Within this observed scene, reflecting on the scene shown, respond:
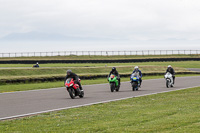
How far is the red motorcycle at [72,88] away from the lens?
19453 mm

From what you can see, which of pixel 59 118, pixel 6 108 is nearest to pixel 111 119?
pixel 59 118

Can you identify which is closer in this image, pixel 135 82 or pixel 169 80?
pixel 135 82

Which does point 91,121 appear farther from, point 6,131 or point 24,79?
point 24,79

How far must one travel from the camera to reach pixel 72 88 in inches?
771

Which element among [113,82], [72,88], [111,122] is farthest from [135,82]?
[111,122]

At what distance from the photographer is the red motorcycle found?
1945 centimetres

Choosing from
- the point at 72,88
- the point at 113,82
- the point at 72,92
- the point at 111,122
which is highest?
the point at 113,82

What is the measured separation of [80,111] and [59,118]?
189 centimetres

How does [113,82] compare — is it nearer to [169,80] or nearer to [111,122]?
[169,80]

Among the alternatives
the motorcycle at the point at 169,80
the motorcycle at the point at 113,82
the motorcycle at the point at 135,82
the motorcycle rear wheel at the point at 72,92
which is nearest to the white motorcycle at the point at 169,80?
the motorcycle at the point at 169,80

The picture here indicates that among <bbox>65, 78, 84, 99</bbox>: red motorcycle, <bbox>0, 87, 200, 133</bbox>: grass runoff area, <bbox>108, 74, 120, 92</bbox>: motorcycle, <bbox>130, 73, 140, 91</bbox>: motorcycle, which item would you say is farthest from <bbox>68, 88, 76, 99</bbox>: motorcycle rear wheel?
<bbox>130, 73, 140, 91</bbox>: motorcycle

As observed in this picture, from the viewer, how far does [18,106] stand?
16.0 metres

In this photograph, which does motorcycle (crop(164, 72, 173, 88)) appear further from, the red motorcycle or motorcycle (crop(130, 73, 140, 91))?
the red motorcycle

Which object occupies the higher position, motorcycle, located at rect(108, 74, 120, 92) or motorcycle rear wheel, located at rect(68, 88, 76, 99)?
motorcycle, located at rect(108, 74, 120, 92)
